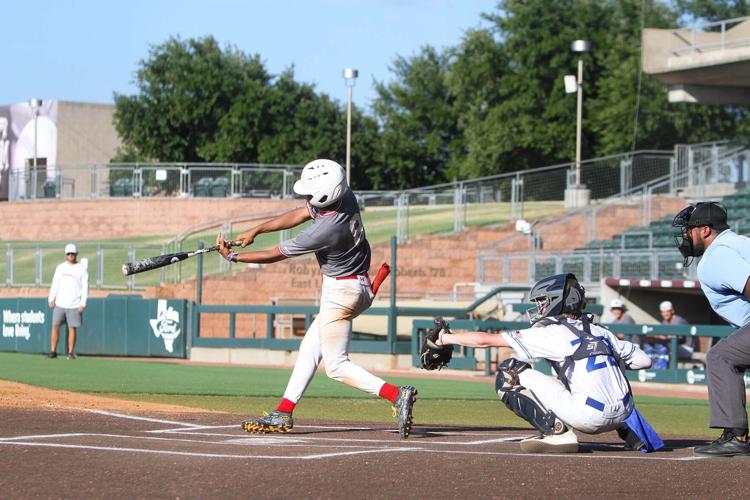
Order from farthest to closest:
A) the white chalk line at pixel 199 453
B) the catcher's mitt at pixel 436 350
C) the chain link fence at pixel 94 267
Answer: the chain link fence at pixel 94 267, the catcher's mitt at pixel 436 350, the white chalk line at pixel 199 453

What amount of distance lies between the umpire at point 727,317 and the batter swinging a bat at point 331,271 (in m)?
2.19

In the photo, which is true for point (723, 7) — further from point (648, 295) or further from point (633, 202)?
point (648, 295)

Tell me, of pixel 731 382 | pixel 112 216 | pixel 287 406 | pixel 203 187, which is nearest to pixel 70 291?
pixel 287 406

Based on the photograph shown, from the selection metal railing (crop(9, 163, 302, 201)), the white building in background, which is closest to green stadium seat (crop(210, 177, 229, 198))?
metal railing (crop(9, 163, 302, 201))

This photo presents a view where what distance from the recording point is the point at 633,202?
103 ft

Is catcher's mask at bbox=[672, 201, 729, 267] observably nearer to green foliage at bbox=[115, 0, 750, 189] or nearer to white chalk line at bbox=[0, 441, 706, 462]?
white chalk line at bbox=[0, 441, 706, 462]

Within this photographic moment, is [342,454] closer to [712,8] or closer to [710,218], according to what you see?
[710,218]

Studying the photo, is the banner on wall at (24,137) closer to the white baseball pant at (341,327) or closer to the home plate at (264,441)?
the white baseball pant at (341,327)

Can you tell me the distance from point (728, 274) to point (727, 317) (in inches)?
18.5

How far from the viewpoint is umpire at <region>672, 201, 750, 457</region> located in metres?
8.21

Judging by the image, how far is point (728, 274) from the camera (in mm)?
8188

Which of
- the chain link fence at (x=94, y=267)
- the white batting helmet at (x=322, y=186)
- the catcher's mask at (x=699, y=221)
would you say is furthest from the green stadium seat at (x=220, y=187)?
the catcher's mask at (x=699, y=221)

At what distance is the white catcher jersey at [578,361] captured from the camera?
7859mm

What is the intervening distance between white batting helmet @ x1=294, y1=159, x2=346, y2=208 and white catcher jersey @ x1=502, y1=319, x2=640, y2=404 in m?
1.89
